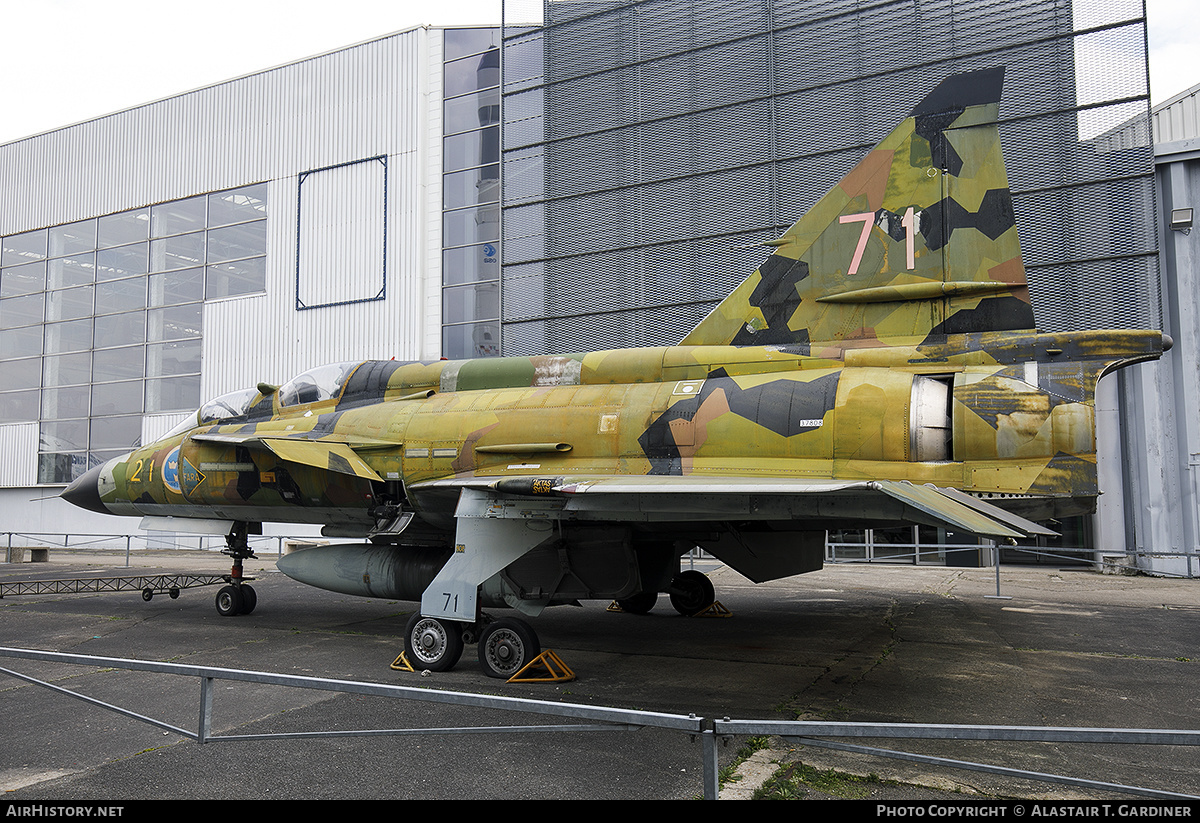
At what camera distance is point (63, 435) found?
3047cm

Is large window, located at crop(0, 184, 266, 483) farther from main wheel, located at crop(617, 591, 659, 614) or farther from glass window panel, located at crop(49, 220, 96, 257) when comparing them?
main wheel, located at crop(617, 591, 659, 614)

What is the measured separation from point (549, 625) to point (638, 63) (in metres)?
16.7

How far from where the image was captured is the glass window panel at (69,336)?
3103 cm

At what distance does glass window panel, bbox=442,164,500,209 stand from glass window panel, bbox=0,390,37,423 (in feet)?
68.5

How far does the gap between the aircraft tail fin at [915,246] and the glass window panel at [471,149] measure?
1930cm

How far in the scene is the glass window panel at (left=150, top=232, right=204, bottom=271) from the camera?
1145 inches

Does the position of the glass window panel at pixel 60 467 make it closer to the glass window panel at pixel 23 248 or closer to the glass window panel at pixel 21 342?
the glass window panel at pixel 21 342

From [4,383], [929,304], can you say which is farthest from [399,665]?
[4,383]

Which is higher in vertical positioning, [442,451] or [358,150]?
[358,150]

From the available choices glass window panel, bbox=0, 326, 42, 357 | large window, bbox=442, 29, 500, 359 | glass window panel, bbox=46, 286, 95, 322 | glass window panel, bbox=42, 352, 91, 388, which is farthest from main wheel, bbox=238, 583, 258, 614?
glass window panel, bbox=0, 326, 42, 357

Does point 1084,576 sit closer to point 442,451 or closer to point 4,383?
point 442,451

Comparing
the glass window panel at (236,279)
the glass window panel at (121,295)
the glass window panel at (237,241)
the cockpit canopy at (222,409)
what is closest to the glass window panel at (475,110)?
the glass window panel at (237,241)

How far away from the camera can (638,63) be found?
68.8 ft

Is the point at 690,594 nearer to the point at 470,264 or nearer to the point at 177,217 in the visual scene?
the point at 470,264
